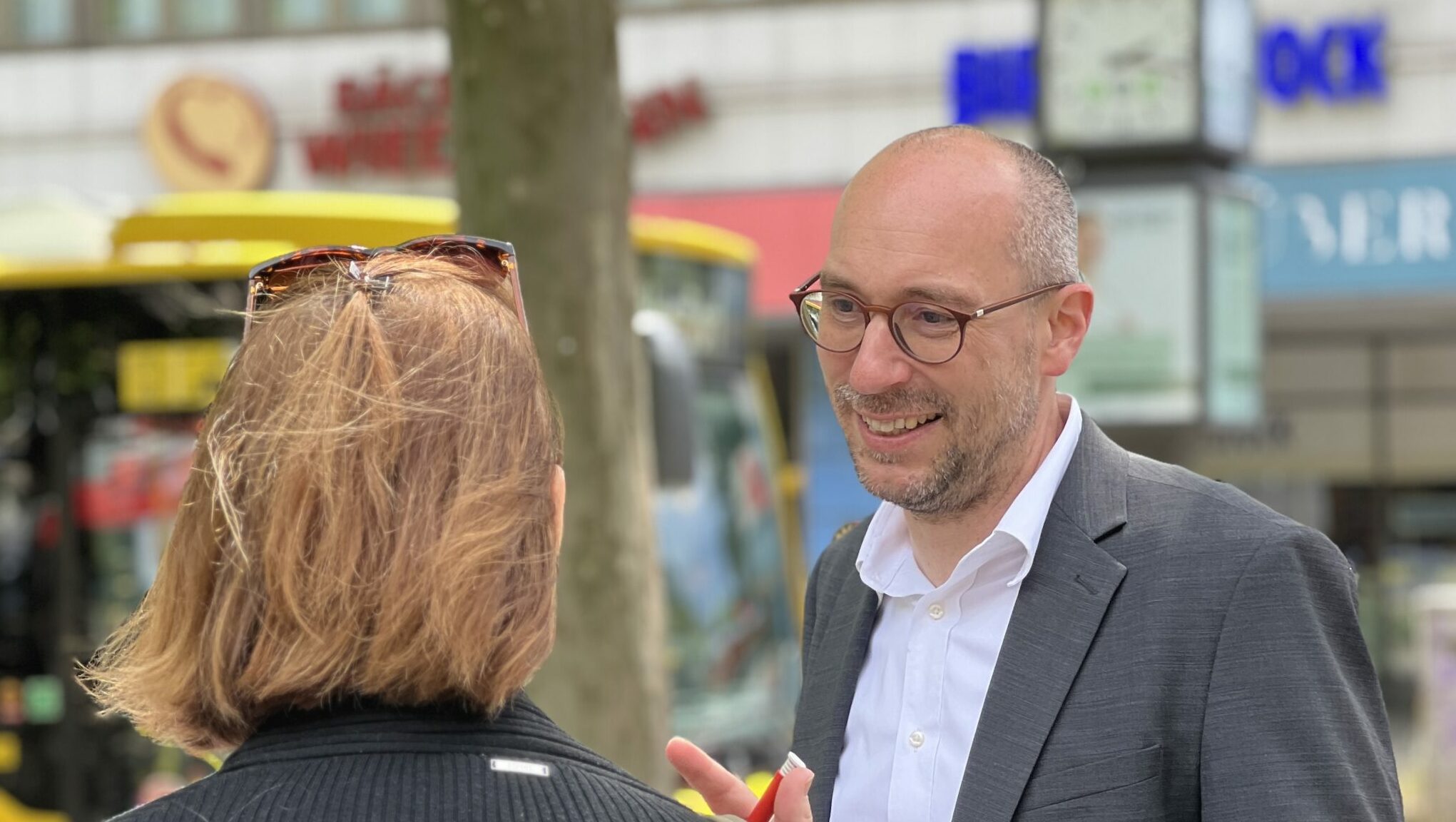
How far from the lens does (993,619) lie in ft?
7.67

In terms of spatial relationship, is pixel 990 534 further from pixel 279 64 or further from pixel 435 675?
pixel 279 64

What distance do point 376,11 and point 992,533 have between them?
53.4ft

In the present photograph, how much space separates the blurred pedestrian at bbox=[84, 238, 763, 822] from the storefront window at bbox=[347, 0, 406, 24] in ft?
53.9

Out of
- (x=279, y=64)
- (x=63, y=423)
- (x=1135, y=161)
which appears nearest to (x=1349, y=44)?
(x=1135, y=161)

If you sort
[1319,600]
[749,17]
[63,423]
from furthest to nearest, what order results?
[749,17]
[63,423]
[1319,600]

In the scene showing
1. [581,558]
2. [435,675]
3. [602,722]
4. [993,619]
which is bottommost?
[602,722]

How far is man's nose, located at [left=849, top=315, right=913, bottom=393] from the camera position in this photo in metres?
2.32

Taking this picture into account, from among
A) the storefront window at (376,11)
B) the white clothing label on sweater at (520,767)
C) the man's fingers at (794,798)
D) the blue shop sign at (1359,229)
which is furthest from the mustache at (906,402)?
the storefront window at (376,11)

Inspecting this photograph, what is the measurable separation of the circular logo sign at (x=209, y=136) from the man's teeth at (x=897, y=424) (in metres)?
16.1

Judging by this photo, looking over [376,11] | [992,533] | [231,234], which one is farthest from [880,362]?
[376,11]

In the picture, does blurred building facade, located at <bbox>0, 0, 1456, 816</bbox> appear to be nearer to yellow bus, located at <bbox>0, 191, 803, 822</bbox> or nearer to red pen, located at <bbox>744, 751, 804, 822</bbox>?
yellow bus, located at <bbox>0, 191, 803, 822</bbox>

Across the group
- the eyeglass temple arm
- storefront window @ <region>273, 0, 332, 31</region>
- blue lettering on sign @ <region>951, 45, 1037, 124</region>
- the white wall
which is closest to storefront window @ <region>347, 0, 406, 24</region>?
storefront window @ <region>273, 0, 332, 31</region>

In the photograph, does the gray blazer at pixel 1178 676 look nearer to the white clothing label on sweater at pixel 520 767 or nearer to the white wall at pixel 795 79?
the white clothing label on sweater at pixel 520 767

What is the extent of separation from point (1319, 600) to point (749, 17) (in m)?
15.3
